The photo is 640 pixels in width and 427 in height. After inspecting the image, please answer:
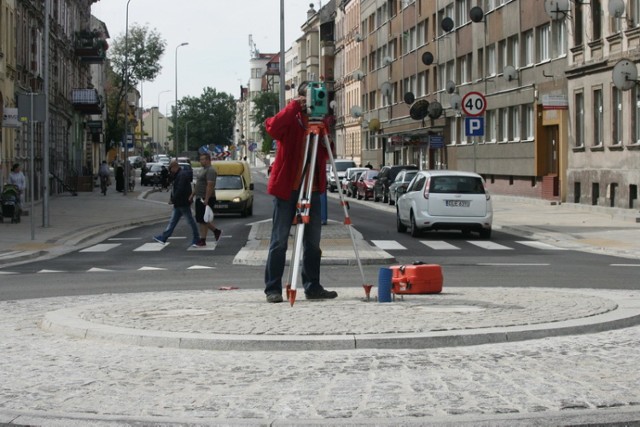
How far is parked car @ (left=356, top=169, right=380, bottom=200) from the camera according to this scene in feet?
200

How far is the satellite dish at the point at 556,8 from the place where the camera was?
45719mm

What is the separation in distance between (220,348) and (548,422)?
3.64 m

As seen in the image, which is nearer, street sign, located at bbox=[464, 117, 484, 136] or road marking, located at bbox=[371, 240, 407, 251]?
road marking, located at bbox=[371, 240, 407, 251]

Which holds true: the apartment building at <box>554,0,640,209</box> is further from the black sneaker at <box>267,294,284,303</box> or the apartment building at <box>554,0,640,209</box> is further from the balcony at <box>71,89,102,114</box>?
the balcony at <box>71,89,102,114</box>

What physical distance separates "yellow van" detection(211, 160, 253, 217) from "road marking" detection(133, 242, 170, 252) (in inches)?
560

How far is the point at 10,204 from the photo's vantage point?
1382 inches

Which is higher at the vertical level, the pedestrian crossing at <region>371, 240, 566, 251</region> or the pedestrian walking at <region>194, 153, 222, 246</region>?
the pedestrian walking at <region>194, 153, 222, 246</region>

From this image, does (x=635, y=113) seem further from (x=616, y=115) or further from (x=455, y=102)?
(x=455, y=102)

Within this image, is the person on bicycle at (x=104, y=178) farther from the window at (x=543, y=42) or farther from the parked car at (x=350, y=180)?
the window at (x=543, y=42)

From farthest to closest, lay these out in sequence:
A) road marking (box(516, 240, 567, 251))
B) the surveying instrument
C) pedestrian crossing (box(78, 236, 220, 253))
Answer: road marking (box(516, 240, 567, 251)), pedestrian crossing (box(78, 236, 220, 253)), the surveying instrument

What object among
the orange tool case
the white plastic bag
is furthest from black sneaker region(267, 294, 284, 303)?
the white plastic bag

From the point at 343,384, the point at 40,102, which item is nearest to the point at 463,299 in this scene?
the point at 343,384

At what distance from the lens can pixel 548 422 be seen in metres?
6.64

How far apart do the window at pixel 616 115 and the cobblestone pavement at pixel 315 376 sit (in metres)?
30.0
